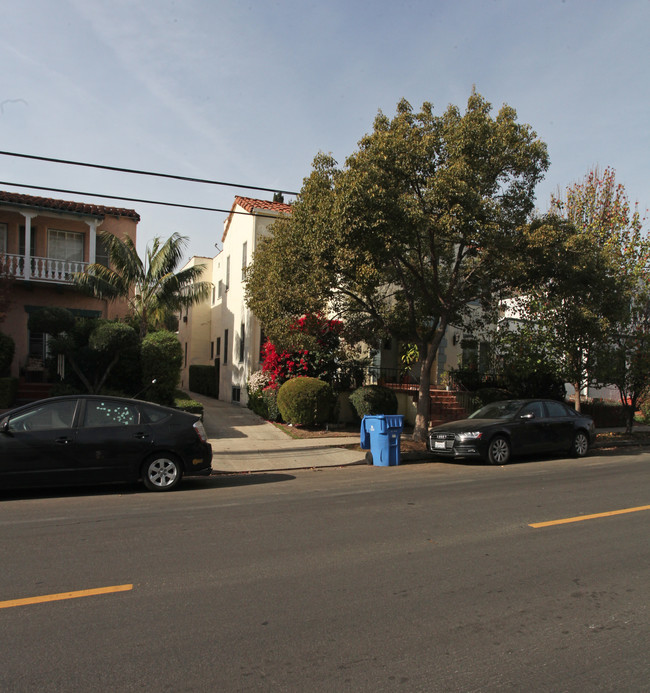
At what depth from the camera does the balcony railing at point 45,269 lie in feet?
57.8

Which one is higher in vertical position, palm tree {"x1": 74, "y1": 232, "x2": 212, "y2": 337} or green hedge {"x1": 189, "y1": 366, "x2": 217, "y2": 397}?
palm tree {"x1": 74, "y1": 232, "x2": 212, "y2": 337}

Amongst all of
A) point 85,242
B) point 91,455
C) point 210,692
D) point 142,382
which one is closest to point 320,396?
point 142,382

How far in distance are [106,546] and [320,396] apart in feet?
34.4

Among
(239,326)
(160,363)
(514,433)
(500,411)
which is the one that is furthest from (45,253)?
(514,433)

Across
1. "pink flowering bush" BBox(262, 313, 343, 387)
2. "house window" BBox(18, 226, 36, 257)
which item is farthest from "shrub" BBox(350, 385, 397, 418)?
"house window" BBox(18, 226, 36, 257)

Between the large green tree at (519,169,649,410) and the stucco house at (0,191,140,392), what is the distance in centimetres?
1347

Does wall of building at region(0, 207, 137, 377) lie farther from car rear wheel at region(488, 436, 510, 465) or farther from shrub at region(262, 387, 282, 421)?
car rear wheel at region(488, 436, 510, 465)

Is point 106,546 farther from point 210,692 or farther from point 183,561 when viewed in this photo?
point 210,692

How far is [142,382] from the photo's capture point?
16266 mm

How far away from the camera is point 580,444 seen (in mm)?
13914

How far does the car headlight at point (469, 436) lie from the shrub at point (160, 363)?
7996mm

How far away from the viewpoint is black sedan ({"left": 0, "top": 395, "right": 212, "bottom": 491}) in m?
8.11

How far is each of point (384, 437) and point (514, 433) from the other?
9.67 ft

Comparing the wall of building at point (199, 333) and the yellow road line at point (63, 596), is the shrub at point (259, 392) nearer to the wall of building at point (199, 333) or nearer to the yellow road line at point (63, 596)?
the wall of building at point (199, 333)
